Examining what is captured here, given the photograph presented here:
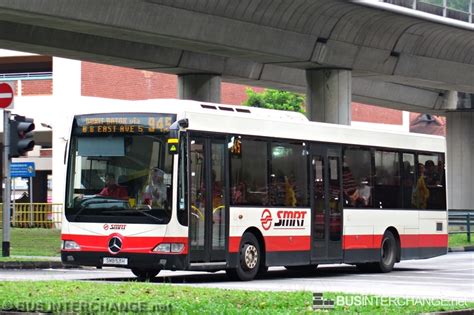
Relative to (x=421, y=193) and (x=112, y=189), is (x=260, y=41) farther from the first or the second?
(x=112, y=189)

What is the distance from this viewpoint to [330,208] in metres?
25.0

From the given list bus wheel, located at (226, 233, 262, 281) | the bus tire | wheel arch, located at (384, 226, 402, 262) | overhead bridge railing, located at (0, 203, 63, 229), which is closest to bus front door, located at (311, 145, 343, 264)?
the bus tire

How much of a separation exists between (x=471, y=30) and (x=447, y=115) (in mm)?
23931

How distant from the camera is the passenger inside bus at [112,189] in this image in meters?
21.1

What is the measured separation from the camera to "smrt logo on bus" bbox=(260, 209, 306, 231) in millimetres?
22984

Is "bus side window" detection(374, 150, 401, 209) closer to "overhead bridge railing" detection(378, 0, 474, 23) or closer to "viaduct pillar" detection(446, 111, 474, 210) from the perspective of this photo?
"overhead bridge railing" detection(378, 0, 474, 23)

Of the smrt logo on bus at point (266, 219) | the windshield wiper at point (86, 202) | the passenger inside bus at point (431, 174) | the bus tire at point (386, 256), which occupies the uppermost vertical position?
the passenger inside bus at point (431, 174)

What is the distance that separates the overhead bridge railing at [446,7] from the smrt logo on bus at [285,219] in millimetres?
12930

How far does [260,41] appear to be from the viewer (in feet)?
112

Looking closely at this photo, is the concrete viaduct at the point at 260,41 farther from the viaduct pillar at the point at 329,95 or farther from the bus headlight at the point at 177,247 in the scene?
the bus headlight at the point at 177,247

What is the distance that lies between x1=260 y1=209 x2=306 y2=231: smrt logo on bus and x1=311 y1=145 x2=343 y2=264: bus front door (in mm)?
544

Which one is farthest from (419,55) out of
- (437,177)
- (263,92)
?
(263,92)

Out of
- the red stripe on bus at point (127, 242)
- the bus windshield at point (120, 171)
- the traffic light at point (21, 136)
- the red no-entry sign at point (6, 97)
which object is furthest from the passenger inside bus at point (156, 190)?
the red no-entry sign at point (6, 97)

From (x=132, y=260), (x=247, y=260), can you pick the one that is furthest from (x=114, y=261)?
(x=247, y=260)
